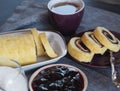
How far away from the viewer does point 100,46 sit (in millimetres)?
568

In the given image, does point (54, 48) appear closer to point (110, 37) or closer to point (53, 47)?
point (53, 47)

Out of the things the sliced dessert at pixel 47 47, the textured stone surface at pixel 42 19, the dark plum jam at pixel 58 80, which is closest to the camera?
the dark plum jam at pixel 58 80

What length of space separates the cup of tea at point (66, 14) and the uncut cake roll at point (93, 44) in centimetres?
6

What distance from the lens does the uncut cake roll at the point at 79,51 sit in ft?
1.83

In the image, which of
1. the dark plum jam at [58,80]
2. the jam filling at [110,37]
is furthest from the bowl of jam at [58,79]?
the jam filling at [110,37]

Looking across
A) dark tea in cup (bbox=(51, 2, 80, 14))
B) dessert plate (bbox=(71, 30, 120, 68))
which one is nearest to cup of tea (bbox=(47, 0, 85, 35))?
dark tea in cup (bbox=(51, 2, 80, 14))

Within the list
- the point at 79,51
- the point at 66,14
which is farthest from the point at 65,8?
the point at 79,51

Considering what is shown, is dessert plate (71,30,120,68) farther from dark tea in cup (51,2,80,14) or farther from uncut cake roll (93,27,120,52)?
dark tea in cup (51,2,80,14)

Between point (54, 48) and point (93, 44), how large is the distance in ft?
0.33

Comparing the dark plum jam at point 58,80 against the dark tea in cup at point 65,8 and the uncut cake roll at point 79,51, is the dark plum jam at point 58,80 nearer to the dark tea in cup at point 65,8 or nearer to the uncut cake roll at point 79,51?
the uncut cake roll at point 79,51

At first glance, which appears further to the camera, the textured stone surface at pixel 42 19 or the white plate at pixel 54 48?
the textured stone surface at pixel 42 19

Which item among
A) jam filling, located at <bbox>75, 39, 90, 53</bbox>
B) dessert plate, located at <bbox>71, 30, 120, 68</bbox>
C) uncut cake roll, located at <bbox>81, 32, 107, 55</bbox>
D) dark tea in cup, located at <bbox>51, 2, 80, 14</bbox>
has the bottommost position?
dessert plate, located at <bbox>71, 30, 120, 68</bbox>

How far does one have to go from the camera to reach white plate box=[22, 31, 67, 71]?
1.84 feet

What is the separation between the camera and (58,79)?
1.63 feet
